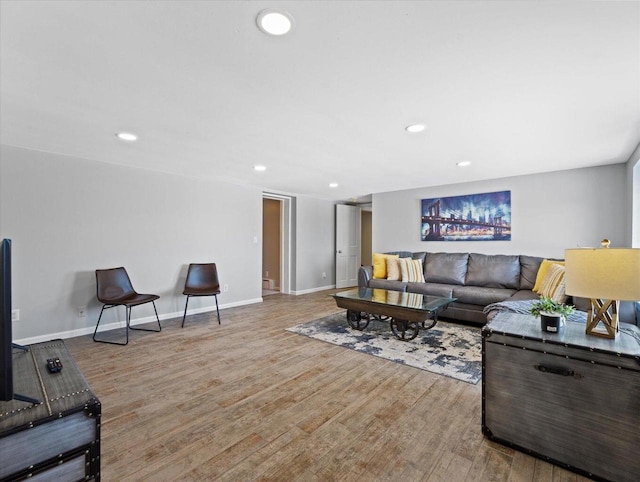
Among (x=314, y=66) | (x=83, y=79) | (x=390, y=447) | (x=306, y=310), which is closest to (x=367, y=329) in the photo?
(x=306, y=310)

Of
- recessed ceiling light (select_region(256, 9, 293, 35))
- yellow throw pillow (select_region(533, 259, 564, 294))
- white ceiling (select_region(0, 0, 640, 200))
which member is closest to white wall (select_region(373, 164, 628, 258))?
yellow throw pillow (select_region(533, 259, 564, 294))

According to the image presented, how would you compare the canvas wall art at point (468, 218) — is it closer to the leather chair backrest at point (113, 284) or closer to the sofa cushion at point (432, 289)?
the sofa cushion at point (432, 289)

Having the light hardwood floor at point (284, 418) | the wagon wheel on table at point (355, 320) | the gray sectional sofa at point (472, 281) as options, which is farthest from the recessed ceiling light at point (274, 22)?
the gray sectional sofa at point (472, 281)

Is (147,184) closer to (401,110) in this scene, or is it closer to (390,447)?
(401,110)

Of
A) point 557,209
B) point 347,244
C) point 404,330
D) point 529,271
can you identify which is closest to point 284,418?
point 404,330

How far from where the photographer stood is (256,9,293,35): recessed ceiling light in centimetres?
131

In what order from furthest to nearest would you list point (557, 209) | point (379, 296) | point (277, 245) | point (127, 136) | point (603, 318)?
point (277, 245) → point (557, 209) → point (379, 296) → point (127, 136) → point (603, 318)

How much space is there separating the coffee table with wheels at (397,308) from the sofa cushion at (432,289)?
46cm

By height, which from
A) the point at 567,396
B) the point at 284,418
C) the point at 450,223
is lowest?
the point at 284,418

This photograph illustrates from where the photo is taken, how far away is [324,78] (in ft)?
6.02

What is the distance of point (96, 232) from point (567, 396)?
4.57 meters

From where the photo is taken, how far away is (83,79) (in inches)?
72.4

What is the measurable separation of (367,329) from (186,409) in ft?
7.50

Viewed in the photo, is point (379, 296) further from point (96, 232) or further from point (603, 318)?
point (96, 232)
